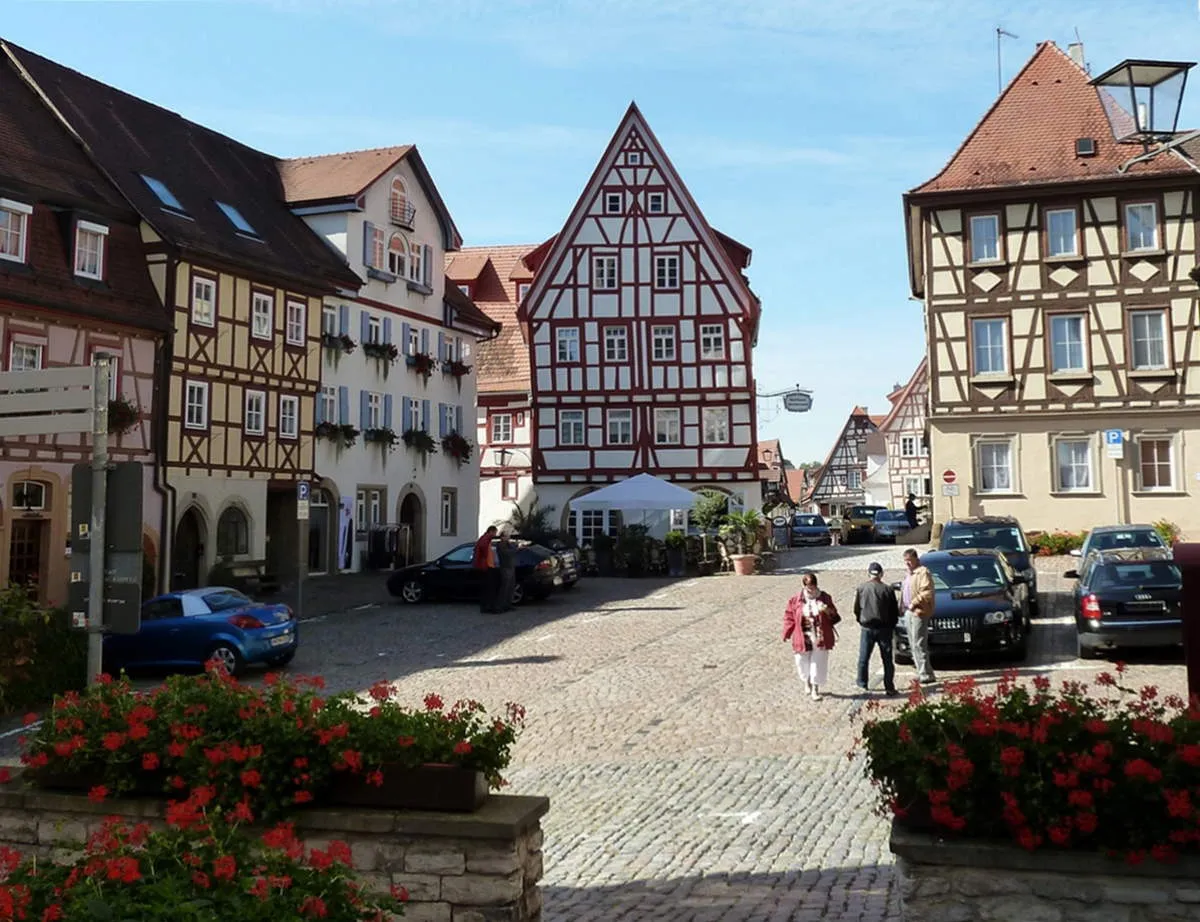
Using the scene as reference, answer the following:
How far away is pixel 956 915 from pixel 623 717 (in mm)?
9024

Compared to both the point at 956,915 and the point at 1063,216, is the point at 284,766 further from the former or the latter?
the point at 1063,216

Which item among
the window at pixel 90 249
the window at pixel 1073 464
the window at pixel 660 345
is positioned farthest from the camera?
the window at pixel 660 345

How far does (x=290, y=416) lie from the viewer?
3244cm

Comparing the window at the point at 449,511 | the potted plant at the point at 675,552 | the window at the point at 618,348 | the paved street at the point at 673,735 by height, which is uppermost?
Result: the window at the point at 618,348

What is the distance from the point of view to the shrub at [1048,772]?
484 centimetres

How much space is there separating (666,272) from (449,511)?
38.5 feet

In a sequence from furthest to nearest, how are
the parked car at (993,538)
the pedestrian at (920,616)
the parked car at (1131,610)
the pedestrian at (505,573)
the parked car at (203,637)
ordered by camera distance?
the pedestrian at (505,573) → the parked car at (993,538) → the parked car at (203,637) → the parked car at (1131,610) → the pedestrian at (920,616)

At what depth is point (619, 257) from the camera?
45.4 meters

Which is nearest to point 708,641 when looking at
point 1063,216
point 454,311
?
point 1063,216

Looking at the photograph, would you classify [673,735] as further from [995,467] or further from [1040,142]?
[1040,142]

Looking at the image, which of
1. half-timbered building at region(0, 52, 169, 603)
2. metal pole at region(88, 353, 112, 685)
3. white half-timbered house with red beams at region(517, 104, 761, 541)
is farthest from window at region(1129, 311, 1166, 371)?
metal pole at region(88, 353, 112, 685)

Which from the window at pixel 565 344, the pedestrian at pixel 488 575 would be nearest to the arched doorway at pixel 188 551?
the pedestrian at pixel 488 575

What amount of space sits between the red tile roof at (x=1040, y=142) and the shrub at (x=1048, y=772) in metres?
31.8

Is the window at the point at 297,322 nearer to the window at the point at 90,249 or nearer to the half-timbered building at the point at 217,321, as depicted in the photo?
the half-timbered building at the point at 217,321
